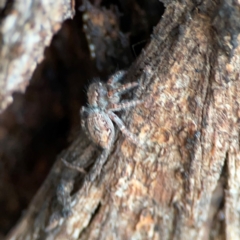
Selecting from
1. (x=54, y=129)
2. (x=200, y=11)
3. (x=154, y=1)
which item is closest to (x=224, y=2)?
(x=200, y=11)

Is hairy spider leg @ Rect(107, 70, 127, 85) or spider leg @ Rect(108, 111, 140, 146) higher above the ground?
hairy spider leg @ Rect(107, 70, 127, 85)

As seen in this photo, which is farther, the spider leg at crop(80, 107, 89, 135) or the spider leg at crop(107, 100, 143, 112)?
the spider leg at crop(80, 107, 89, 135)

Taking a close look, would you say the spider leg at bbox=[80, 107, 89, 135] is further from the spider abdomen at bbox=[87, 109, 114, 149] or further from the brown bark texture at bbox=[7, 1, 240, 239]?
the brown bark texture at bbox=[7, 1, 240, 239]

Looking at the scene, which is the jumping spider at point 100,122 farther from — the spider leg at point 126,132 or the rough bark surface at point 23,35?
the rough bark surface at point 23,35

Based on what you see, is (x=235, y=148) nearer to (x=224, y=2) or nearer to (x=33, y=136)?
(x=224, y=2)

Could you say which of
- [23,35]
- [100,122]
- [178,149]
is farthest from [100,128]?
[23,35]

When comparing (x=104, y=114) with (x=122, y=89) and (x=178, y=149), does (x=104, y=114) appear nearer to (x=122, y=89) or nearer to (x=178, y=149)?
(x=122, y=89)

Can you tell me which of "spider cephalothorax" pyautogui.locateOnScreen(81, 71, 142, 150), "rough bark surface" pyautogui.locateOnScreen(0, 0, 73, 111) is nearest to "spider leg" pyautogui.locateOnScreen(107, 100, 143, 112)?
"spider cephalothorax" pyautogui.locateOnScreen(81, 71, 142, 150)
